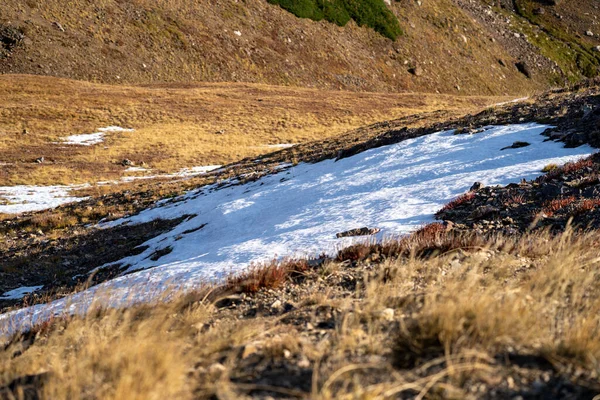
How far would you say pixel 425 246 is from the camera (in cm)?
668

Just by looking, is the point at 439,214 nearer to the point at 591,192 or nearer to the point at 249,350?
the point at 591,192

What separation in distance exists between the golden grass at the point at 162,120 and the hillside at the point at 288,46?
19.5ft

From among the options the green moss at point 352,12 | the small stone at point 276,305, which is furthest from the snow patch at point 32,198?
the green moss at point 352,12

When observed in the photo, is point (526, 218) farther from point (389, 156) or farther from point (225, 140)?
point (225, 140)

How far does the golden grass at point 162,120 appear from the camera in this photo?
35344 millimetres

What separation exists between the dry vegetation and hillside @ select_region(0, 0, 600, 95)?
59.6 meters

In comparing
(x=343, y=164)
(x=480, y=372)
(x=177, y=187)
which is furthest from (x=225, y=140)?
(x=480, y=372)

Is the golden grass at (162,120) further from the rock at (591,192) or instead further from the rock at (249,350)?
the rock at (249,350)

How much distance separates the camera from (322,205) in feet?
41.4

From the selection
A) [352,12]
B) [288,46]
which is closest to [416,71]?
[352,12]

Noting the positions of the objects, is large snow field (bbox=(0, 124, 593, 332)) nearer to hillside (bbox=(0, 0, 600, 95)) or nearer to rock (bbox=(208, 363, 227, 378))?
rock (bbox=(208, 363, 227, 378))

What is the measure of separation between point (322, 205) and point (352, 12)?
78156 mm

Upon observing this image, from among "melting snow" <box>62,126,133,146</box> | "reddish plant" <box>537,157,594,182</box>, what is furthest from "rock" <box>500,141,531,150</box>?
"melting snow" <box>62,126,133,146</box>

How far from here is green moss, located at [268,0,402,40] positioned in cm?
7705
